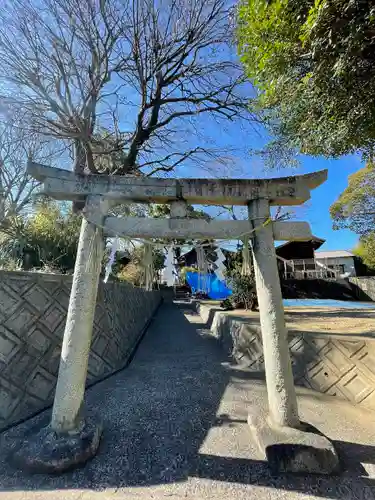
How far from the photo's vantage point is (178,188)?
9.85 ft

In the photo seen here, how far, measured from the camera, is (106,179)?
2.97 metres

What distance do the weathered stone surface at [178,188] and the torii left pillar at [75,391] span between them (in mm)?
250

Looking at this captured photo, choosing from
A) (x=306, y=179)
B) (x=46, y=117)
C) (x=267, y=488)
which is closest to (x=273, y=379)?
(x=267, y=488)

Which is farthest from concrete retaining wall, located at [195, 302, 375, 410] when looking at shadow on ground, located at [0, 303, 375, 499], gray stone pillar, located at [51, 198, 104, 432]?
gray stone pillar, located at [51, 198, 104, 432]

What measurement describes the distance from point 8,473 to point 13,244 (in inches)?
246

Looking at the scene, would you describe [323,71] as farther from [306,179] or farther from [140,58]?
[140,58]

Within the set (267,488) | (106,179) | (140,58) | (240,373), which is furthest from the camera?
(140,58)

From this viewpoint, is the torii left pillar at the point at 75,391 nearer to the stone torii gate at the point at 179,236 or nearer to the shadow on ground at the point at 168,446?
the stone torii gate at the point at 179,236

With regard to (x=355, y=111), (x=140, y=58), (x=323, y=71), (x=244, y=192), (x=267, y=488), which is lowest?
(x=267, y=488)

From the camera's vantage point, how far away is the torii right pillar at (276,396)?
2248 mm

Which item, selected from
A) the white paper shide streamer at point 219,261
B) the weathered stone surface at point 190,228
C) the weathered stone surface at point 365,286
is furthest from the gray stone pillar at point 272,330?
the weathered stone surface at point 365,286

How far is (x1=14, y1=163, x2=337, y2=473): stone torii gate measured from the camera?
231 centimetres

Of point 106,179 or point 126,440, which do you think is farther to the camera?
point 106,179

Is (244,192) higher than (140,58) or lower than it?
lower
